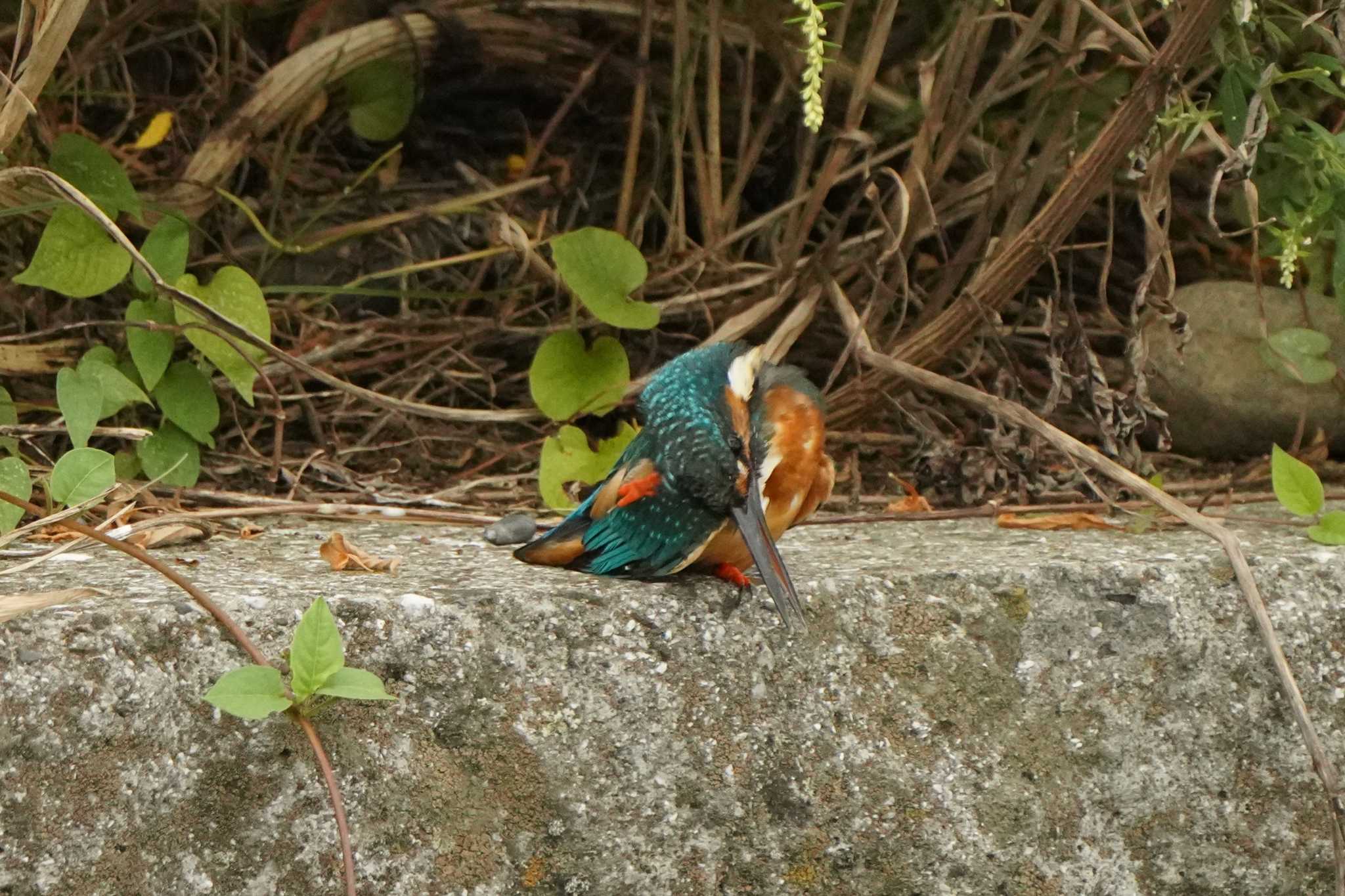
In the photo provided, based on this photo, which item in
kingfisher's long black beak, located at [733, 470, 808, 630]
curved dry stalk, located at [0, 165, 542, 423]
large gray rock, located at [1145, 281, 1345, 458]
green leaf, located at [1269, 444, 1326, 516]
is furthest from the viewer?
large gray rock, located at [1145, 281, 1345, 458]

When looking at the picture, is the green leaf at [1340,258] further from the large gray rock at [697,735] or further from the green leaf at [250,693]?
the green leaf at [250,693]

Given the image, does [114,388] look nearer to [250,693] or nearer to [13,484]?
[13,484]

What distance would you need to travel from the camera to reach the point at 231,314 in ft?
8.93

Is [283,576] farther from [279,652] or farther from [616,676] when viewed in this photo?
[616,676]

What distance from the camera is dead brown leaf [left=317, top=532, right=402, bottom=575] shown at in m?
2.16

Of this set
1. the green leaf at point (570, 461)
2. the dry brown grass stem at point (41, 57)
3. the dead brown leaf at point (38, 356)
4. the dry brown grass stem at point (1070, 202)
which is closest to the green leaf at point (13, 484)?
the dry brown grass stem at point (41, 57)

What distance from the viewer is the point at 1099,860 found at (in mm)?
2039

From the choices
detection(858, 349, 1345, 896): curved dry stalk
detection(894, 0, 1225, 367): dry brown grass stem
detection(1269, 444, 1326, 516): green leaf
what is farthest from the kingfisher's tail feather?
detection(1269, 444, 1326, 516): green leaf

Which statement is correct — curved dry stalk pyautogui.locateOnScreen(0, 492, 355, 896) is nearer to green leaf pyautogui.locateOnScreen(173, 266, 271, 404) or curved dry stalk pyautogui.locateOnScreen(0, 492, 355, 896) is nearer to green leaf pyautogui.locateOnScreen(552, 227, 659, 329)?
green leaf pyautogui.locateOnScreen(173, 266, 271, 404)

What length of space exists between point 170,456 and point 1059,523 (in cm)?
161

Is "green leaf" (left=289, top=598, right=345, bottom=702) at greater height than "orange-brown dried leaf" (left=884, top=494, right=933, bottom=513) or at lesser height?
greater

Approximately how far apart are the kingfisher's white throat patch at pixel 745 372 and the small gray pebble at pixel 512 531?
0.51 metres

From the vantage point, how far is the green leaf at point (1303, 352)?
297 cm

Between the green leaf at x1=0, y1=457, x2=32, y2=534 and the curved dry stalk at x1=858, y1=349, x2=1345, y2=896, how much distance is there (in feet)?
4.81
